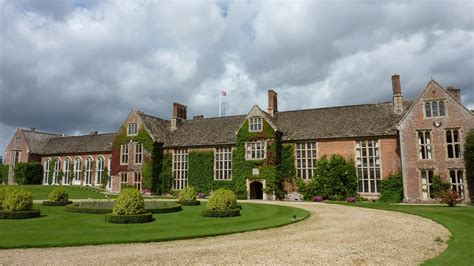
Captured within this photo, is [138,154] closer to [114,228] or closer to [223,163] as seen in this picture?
[223,163]

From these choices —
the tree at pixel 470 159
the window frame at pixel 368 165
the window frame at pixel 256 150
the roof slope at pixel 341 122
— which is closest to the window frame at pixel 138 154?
the window frame at pixel 256 150

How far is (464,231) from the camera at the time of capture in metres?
15.9

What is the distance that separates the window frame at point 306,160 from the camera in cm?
3788

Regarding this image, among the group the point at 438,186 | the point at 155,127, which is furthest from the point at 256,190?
the point at 438,186

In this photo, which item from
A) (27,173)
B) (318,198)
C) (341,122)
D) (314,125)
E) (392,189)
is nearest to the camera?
(392,189)

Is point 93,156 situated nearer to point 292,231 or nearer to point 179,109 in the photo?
point 179,109

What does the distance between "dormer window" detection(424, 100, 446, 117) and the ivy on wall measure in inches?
924

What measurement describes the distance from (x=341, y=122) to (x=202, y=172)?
58.4ft

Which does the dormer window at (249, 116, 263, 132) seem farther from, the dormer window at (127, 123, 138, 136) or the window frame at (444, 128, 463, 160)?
the window frame at (444, 128, 463, 160)

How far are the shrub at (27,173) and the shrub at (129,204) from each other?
46.4m

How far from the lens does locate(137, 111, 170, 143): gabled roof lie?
46.5 meters

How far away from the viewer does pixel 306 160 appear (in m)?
38.2

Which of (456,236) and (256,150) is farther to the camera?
(256,150)

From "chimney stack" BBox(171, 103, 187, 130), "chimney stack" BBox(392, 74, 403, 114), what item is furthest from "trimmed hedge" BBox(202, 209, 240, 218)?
"chimney stack" BBox(171, 103, 187, 130)
